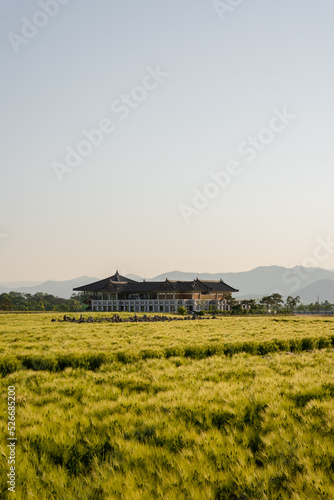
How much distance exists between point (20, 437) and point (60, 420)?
0.63 metres

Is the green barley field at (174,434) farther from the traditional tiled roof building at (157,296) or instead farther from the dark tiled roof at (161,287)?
the dark tiled roof at (161,287)

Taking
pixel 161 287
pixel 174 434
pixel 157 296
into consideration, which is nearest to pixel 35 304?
pixel 157 296

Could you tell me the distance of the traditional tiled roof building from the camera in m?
80.1

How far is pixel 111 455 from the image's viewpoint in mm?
5062

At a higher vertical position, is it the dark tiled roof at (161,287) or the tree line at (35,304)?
the dark tiled roof at (161,287)

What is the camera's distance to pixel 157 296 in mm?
82750

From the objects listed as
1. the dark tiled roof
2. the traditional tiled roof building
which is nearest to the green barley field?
the traditional tiled roof building

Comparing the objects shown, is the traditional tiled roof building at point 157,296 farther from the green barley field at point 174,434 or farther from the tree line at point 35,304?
the green barley field at point 174,434

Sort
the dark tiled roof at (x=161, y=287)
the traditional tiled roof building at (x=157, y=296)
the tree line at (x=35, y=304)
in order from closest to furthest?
the traditional tiled roof building at (x=157, y=296), the dark tiled roof at (x=161, y=287), the tree line at (x=35, y=304)

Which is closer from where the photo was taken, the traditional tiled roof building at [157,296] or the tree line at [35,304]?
the traditional tiled roof building at [157,296]

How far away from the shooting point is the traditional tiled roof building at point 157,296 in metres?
80.1

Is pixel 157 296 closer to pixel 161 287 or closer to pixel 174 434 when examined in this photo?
pixel 161 287

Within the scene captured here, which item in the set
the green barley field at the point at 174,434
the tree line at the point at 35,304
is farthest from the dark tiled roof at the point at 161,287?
the green barley field at the point at 174,434

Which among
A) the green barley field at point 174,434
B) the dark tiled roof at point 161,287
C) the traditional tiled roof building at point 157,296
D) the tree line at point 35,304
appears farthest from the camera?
the tree line at point 35,304
